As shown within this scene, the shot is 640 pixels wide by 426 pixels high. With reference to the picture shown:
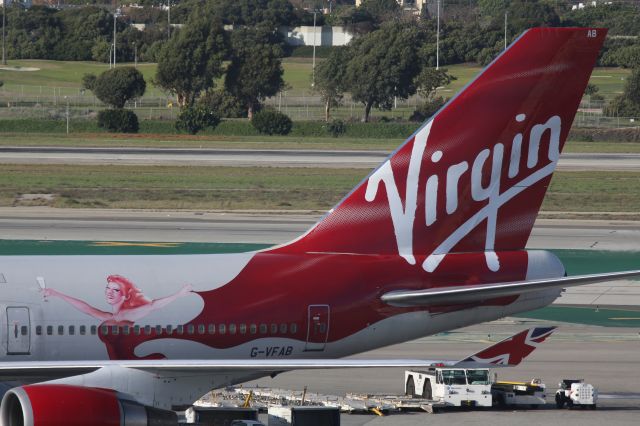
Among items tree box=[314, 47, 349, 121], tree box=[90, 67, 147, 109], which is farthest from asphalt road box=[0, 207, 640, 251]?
tree box=[314, 47, 349, 121]

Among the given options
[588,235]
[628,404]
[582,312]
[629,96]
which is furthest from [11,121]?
[628,404]

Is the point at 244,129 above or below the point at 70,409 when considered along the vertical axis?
below

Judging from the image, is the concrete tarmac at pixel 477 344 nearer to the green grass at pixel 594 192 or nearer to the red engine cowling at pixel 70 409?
the green grass at pixel 594 192

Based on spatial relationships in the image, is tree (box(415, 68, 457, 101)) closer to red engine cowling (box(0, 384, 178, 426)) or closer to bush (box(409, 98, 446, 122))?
bush (box(409, 98, 446, 122))

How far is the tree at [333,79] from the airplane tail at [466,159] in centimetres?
14047

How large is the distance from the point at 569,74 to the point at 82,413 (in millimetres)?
13184

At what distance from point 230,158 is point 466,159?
7486cm

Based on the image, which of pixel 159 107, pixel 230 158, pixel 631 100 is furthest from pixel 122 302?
pixel 159 107

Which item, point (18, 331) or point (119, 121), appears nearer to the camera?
point (18, 331)

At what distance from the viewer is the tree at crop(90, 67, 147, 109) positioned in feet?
517

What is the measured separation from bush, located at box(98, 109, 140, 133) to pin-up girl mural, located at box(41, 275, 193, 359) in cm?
11069

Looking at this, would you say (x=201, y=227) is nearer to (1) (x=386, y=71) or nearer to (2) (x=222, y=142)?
(2) (x=222, y=142)

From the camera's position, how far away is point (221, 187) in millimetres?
79938

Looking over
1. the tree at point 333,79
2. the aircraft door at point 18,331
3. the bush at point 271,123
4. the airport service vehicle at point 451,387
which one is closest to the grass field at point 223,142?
the bush at point 271,123
